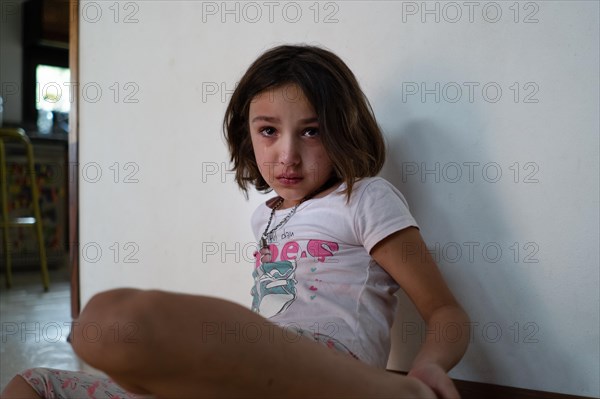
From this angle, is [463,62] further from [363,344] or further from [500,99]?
[363,344]

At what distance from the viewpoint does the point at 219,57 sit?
1.16 m

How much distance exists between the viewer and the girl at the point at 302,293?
1.37 feet

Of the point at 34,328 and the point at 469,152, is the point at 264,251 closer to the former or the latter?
the point at 469,152

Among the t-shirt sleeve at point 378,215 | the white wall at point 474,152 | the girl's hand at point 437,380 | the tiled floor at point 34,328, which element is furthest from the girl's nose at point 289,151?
the tiled floor at point 34,328

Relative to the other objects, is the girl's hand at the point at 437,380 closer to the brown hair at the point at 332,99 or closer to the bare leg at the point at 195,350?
the bare leg at the point at 195,350

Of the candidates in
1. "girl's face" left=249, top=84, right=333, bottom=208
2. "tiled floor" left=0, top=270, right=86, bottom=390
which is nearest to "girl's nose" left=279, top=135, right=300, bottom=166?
"girl's face" left=249, top=84, right=333, bottom=208

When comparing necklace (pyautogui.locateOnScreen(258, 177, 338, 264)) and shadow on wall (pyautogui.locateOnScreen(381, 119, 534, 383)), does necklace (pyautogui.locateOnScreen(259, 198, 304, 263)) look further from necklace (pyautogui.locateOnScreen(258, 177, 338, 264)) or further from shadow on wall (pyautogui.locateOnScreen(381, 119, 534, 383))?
shadow on wall (pyautogui.locateOnScreen(381, 119, 534, 383))

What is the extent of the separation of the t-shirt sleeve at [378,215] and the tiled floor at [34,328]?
0.74 m

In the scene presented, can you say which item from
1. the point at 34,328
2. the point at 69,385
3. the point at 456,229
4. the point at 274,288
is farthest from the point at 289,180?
the point at 34,328

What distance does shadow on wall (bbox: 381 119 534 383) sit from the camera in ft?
2.77

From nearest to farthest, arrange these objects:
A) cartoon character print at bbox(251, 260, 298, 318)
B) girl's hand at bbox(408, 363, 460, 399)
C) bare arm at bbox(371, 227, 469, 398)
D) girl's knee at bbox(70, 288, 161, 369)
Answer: girl's knee at bbox(70, 288, 161, 369), girl's hand at bbox(408, 363, 460, 399), bare arm at bbox(371, 227, 469, 398), cartoon character print at bbox(251, 260, 298, 318)

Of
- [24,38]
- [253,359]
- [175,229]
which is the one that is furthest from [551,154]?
[24,38]

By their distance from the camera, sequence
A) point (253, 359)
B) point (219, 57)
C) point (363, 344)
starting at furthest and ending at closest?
point (219, 57) → point (363, 344) → point (253, 359)

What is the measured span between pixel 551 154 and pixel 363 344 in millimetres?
362
